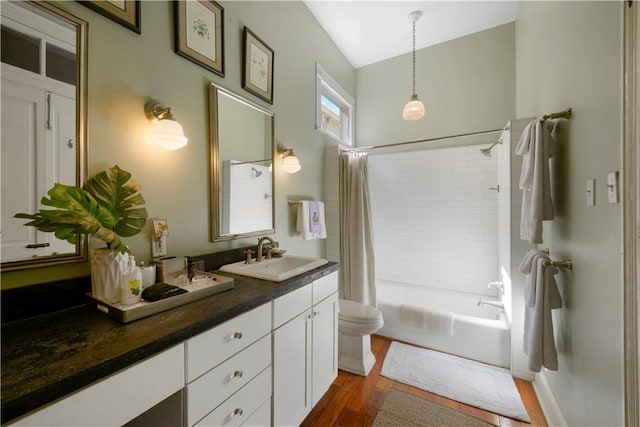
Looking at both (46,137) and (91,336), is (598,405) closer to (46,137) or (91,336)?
(91,336)

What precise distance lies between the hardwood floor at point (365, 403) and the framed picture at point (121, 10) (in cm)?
230

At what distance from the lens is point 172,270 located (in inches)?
48.0

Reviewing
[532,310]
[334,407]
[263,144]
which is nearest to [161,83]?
[263,144]

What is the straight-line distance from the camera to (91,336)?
748 mm

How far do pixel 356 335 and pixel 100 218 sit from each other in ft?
5.79

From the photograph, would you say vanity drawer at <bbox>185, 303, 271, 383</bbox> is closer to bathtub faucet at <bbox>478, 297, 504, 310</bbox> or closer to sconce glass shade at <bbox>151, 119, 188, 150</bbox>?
sconce glass shade at <bbox>151, 119, 188, 150</bbox>

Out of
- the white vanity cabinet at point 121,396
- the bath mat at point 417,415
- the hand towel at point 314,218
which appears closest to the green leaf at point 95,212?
the white vanity cabinet at point 121,396

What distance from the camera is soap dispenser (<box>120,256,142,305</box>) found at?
0.89 meters

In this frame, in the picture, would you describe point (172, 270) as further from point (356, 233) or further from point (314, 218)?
point (356, 233)

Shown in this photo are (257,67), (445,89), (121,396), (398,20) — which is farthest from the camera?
(445,89)

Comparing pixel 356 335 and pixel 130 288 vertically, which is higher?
pixel 130 288

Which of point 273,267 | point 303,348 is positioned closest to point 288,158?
point 273,267

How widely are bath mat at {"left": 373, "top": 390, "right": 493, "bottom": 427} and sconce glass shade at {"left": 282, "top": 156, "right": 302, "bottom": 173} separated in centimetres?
182

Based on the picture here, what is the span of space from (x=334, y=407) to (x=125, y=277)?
151 centimetres
